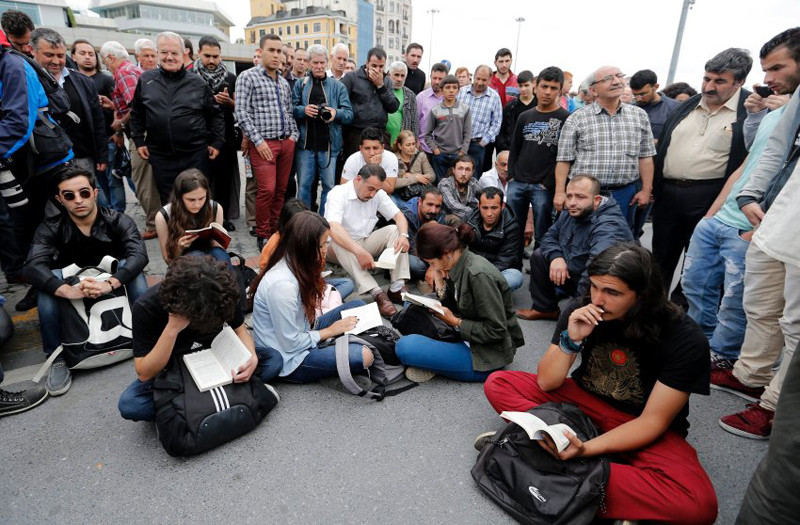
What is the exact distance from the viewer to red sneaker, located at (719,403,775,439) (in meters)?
2.38

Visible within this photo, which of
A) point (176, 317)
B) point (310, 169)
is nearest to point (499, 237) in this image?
point (310, 169)

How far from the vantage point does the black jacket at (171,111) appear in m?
4.34

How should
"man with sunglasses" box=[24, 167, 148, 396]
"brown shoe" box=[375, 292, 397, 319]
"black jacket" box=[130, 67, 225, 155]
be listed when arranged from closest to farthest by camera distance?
"man with sunglasses" box=[24, 167, 148, 396], "brown shoe" box=[375, 292, 397, 319], "black jacket" box=[130, 67, 225, 155]

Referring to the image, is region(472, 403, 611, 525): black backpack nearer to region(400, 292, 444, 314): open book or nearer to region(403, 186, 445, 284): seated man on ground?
region(400, 292, 444, 314): open book

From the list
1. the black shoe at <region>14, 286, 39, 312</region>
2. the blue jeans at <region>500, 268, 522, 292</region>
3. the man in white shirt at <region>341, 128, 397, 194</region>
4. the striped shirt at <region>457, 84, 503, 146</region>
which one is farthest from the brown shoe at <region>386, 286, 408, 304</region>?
the striped shirt at <region>457, 84, 503, 146</region>

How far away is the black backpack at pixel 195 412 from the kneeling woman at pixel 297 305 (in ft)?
1.30

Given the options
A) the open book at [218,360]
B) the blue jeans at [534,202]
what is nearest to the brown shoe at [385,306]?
the open book at [218,360]

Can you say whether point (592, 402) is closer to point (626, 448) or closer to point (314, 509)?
point (626, 448)

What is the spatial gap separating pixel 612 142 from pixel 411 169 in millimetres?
2345

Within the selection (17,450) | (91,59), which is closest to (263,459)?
(17,450)

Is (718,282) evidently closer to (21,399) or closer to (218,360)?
(218,360)

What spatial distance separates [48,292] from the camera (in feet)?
9.05

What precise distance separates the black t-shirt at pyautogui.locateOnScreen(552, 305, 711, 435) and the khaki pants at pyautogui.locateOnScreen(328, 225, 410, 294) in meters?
2.14

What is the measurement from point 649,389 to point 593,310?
47 cm
